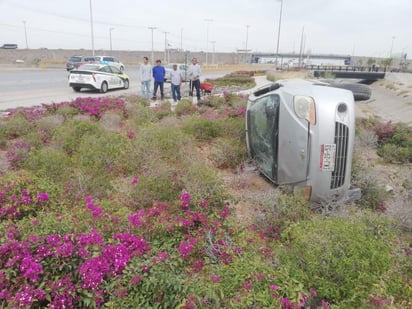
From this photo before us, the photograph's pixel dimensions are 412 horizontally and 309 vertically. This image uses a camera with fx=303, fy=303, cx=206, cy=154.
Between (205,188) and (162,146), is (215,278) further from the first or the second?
(162,146)

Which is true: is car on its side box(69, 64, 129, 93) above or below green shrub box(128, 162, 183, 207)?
above

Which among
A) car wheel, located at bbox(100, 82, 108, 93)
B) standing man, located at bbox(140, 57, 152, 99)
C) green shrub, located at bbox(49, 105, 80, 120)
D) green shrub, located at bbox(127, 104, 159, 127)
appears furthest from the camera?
car wheel, located at bbox(100, 82, 108, 93)

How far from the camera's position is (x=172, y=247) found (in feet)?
9.92

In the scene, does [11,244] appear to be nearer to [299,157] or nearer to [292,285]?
[292,285]

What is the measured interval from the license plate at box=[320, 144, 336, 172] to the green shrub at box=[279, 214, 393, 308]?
1086mm

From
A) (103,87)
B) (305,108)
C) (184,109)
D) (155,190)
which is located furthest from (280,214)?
(103,87)

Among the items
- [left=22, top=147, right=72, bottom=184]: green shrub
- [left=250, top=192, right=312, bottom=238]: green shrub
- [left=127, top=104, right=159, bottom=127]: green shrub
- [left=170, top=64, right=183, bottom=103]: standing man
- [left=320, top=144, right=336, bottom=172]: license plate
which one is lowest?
[left=250, top=192, right=312, bottom=238]: green shrub

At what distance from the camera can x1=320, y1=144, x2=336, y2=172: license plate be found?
3639 millimetres

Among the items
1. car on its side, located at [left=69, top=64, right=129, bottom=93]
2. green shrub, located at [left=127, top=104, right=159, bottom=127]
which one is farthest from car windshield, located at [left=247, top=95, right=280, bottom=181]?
car on its side, located at [left=69, top=64, right=129, bottom=93]

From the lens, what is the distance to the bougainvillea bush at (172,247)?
2.25m

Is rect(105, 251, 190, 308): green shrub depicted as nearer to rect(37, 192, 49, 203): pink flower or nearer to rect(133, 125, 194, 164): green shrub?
rect(37, 192, 49, 203): pink flower

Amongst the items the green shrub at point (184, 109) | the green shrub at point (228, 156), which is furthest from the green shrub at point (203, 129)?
the green shrub at point (184, 109)

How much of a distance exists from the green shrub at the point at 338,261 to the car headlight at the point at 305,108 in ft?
4.82

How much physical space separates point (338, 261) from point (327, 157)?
1598mm
